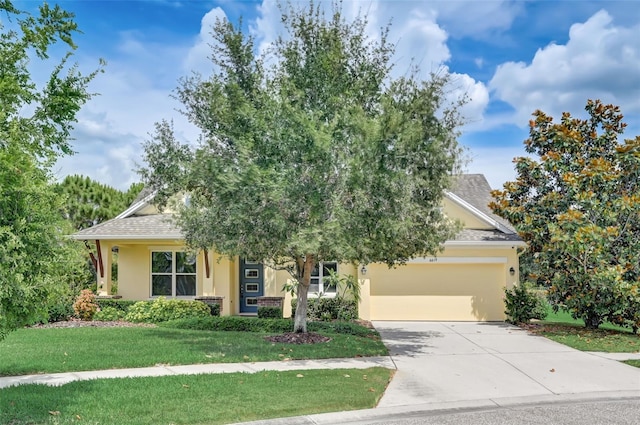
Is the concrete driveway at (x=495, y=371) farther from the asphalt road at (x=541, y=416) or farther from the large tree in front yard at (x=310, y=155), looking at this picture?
the large tree in front yard at (x=310, y=155)

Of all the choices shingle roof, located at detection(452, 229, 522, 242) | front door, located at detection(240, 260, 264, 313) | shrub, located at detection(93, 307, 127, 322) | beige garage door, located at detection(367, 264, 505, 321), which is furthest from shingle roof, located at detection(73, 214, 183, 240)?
shingle roof, located at detection(452, 229, 522, 242)

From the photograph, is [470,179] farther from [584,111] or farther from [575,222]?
[575,222]

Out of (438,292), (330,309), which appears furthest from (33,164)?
(438,292)

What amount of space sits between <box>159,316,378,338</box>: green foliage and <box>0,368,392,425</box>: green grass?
5.57m

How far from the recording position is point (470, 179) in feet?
81.3

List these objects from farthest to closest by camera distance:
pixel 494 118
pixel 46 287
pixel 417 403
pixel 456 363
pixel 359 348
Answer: pixel 494 118, pixel 359 348, pixel 456 363, pixel 417 403, pixel 46 287

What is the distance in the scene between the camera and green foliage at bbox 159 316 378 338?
47.3ft

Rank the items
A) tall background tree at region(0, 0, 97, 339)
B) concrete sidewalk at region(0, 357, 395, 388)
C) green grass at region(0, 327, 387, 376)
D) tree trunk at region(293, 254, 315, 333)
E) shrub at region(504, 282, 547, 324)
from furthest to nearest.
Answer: shrub at region(504, 282, 547, 324)
tree trunk at region(293, 254, 315, 333)
green grass at region(0, 327, 387, 376)
concrete sidewalk at region(0, 357, 395, 388)
tall background tree at region(0, 0, 97, 339)

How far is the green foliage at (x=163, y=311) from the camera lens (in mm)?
16547

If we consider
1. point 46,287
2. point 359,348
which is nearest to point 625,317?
point 359,348

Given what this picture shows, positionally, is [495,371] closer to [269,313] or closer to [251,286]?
[269,313]

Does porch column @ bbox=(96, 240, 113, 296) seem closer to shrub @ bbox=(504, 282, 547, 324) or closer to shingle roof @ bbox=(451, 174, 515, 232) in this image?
shingle roof @ bbox=(451, 174, 515, 232)

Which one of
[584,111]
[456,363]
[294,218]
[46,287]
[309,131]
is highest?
[584,111]

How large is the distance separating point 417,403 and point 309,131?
5.14m
